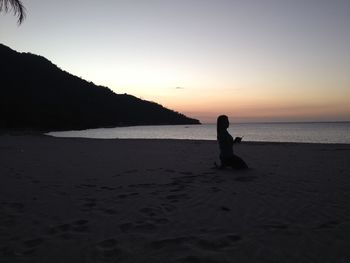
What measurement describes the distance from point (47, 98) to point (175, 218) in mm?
97757

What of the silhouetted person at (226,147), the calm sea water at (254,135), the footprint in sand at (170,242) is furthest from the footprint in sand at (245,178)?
the calm sea water at (254,135)

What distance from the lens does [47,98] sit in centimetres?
9538

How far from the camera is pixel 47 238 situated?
393 centimetres

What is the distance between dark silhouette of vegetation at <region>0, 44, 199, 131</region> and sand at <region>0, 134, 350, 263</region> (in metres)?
62.6

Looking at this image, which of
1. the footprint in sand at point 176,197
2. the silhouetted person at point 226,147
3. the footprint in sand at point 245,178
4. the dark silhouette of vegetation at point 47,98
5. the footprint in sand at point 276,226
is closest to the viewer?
the footprint in sand at point 276,226

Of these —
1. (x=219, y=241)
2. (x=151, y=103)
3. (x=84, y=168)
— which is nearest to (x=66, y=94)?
(x=151, y=103)

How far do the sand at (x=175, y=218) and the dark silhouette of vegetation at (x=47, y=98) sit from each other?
62586 mm

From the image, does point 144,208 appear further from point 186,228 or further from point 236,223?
point 236,223

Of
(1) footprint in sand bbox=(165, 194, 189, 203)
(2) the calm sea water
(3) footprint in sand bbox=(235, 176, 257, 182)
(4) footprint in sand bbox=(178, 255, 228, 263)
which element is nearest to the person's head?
(3) footprint in sand bbox=(235, 176, 257, 182)

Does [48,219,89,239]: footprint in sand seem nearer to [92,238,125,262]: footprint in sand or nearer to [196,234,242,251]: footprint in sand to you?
[92,238,125,262]: footprint in sand

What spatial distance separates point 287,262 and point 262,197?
8.81 feet

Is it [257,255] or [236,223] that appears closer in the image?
[257,255]

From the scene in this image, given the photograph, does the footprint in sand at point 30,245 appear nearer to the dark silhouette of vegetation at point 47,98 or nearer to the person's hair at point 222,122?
the person's hair at point 222,122

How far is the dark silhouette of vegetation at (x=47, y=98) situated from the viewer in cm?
7412
